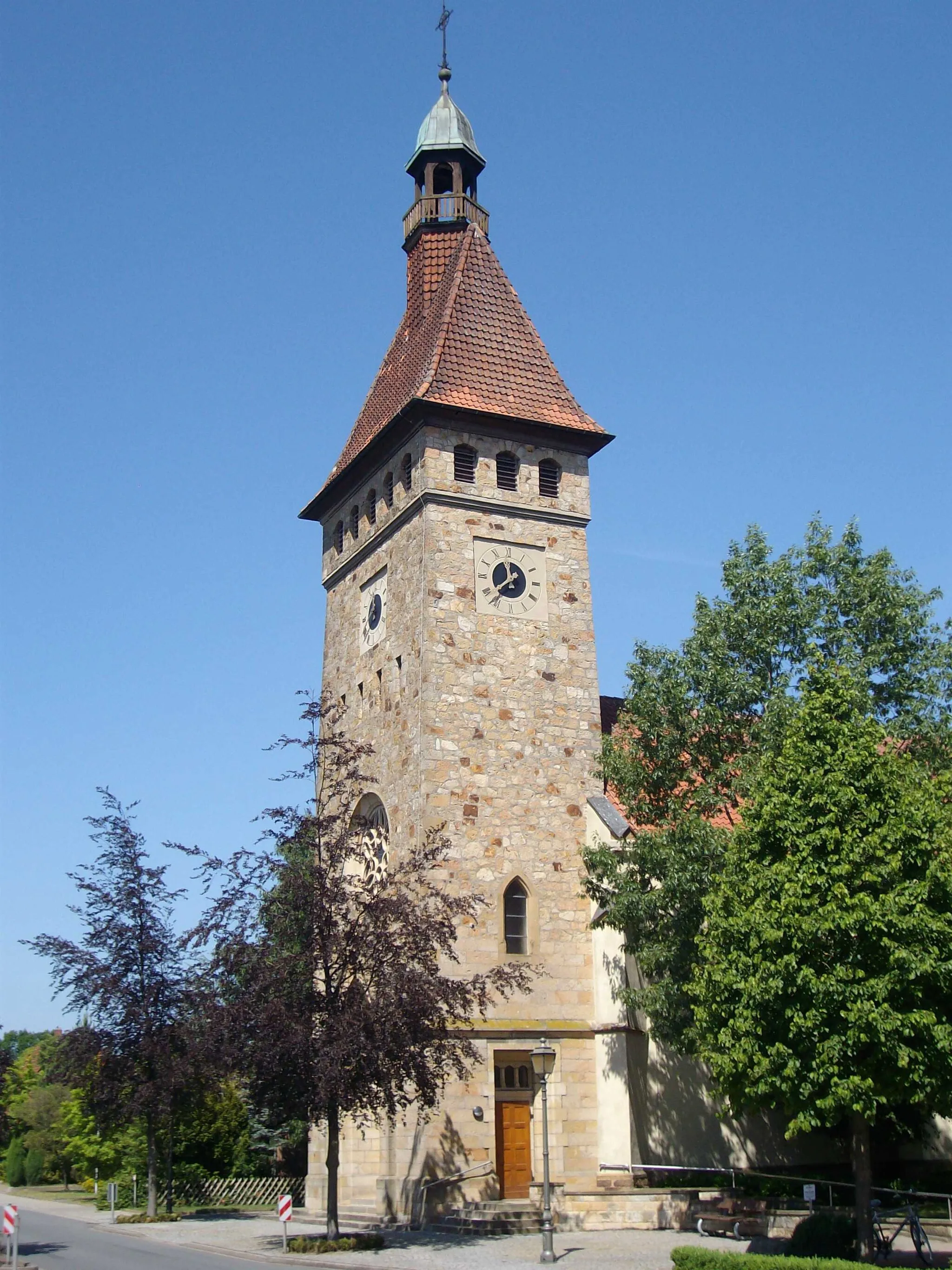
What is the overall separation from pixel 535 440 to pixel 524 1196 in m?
16.3

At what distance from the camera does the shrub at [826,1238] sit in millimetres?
16969

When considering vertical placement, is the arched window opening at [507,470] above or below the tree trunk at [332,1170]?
above

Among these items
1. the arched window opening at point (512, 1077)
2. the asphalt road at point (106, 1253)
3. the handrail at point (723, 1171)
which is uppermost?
the arched window opening at point (512, 1077)

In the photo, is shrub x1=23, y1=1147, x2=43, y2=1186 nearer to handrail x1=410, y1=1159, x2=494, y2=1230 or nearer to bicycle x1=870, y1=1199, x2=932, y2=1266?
handrail x1=410, y1=1159, x2=494, y2=1230

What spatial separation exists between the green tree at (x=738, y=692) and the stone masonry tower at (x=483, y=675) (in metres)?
2.03

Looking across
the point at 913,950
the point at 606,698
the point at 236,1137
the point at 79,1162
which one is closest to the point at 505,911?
the point at 606,698

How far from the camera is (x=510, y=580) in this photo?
91.7 feet

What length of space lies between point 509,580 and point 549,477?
313 centimetres

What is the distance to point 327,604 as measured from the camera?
1286 inches

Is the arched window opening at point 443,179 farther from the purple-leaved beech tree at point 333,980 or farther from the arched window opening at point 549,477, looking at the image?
the purple-leaved beech tree at point 333,980

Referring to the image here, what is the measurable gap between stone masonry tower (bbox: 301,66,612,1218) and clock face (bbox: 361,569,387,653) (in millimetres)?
66

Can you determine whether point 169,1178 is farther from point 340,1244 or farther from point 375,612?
point 375,612

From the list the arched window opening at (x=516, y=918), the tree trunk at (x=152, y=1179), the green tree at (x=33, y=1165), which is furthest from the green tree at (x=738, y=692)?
the green tree at (x=33, y=1165)

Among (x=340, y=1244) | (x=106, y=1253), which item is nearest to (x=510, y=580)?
(x=340, y=1244)
